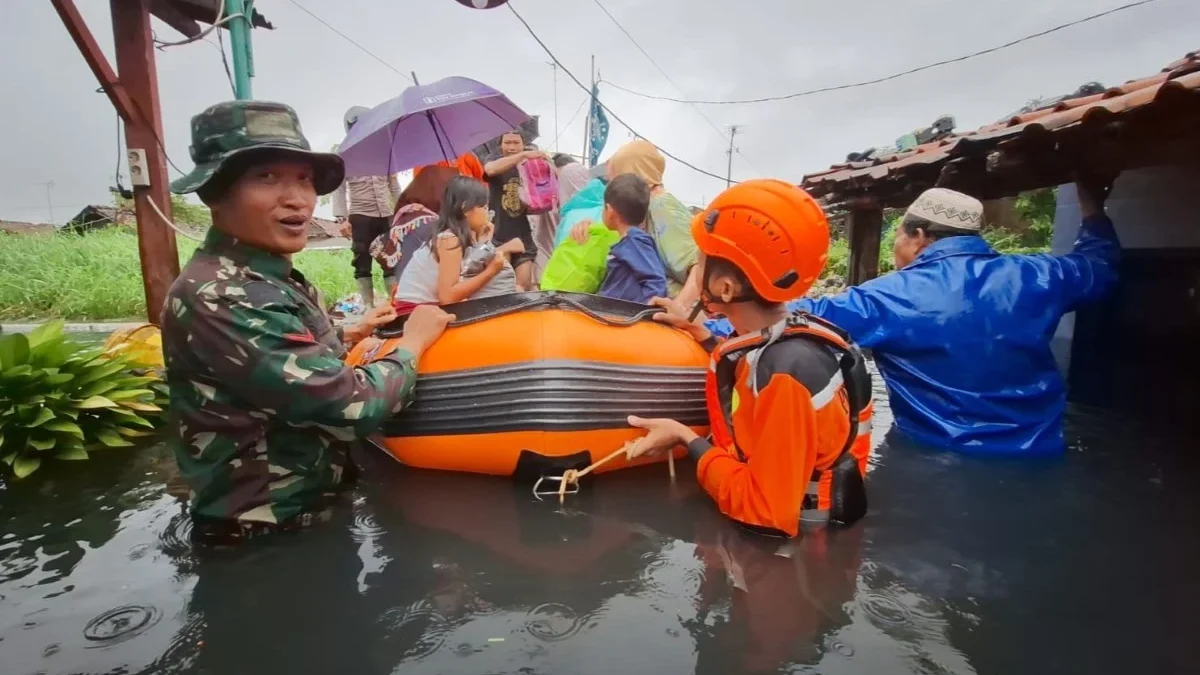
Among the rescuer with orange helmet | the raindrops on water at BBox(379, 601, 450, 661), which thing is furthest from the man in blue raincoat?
the raindrops on water at BBox(379, 601, 450, 661)

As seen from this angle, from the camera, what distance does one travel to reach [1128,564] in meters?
2.26

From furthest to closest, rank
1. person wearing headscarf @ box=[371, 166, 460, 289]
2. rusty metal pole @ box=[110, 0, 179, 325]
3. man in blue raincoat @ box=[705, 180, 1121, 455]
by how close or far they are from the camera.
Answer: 1. rusty metal pole @ box=[110, 0, 179, 325]
2. person wearing headscarf @ box=[371, 166, 460, 289]
3. man in blue raincoat @ box=[705, 180, 1121, 455]

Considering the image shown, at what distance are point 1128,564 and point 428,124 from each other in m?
4.91

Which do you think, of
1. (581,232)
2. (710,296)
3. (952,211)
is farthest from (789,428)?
(581,232)

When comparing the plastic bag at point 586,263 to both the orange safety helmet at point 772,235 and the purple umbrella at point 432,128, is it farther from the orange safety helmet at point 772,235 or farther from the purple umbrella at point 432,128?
the orange safety helmet at point 772,235

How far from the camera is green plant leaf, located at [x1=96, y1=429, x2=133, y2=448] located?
350cm

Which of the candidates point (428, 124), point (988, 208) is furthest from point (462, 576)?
point (988, 208)

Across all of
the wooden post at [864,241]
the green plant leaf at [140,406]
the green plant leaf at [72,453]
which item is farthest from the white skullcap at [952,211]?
the green plant leaf at [140,406]

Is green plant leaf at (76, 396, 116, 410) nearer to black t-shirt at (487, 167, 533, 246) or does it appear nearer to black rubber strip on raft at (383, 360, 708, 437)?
black rubber strip on raft at (383, 360, 708, 437)

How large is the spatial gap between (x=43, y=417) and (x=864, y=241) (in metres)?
6.57

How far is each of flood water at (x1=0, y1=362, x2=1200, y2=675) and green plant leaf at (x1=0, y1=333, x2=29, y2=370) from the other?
2.03 feet

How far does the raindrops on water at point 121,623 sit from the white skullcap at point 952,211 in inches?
135

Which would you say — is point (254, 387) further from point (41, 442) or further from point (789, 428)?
point (41, 442)

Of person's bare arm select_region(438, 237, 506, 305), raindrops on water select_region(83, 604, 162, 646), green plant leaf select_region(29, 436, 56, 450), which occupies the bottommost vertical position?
raindrops on water select_region(83, 604, 162, 646)
